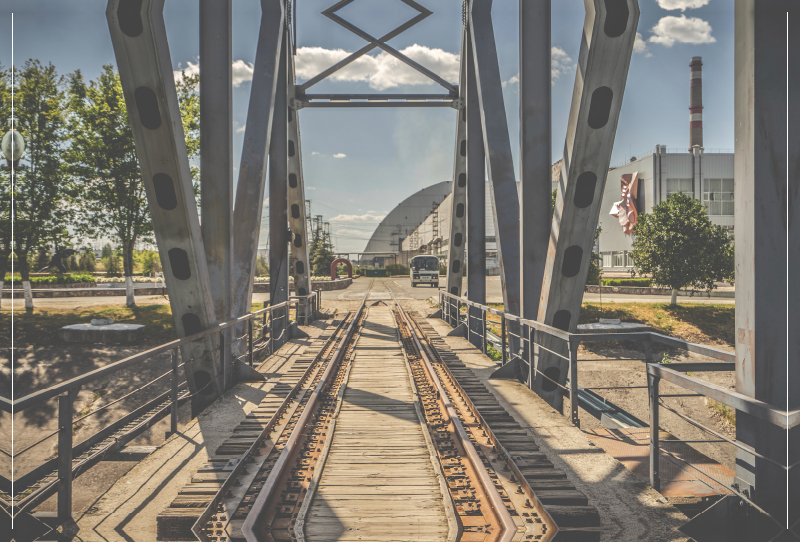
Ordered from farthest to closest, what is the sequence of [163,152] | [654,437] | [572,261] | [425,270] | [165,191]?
[425,270] < [572,261] < [165,191] < [163,152] < [654,437]

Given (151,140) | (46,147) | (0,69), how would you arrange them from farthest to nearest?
(46,147) → (0,69) → (151,140)

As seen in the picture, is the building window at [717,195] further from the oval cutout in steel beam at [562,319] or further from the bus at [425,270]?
the oval cutout in steel beam at [562,319]

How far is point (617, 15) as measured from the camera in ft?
15.5

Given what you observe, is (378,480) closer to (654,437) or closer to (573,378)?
(654,437)

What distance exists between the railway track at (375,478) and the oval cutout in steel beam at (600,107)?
10.7 feet

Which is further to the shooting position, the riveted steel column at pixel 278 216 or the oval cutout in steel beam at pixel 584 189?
the riveted steel column at pixel 278 216

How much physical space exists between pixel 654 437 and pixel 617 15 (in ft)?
12.9

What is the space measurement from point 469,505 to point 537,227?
171 inches

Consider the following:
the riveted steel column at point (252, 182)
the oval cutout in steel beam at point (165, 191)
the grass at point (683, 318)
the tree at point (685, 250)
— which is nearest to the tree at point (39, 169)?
the riveted steel column at point (252, 182)

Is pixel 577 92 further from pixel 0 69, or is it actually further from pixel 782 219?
pixel 0 69

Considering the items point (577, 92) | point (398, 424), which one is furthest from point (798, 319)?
point (398, 424)

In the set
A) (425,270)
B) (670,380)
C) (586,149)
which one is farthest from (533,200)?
(425,270)

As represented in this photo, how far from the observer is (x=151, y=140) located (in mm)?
4867

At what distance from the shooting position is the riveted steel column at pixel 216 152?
6.40 meters
